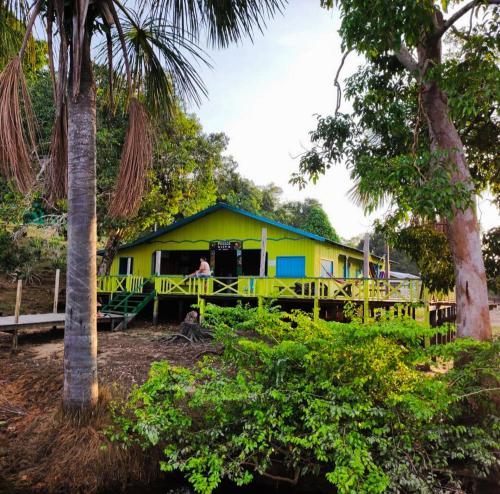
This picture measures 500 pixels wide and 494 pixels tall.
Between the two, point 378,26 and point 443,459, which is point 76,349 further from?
point 378,26

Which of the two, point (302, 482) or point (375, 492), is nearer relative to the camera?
point (375, 492)

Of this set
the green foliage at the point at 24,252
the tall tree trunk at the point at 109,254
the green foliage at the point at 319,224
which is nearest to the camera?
the green foliage at the point at 24,252

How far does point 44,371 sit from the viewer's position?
7926 millimetres

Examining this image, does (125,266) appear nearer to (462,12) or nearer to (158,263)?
(158,263)

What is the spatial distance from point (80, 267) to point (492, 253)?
7426 millimetres

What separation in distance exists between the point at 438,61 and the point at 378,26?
2.25 metres

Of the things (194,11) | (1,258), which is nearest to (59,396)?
(194,11)

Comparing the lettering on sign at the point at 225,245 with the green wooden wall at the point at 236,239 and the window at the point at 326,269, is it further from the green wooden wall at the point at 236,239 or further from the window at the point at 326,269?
the window at the point at 326,269

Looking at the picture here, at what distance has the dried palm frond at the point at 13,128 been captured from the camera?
447cm

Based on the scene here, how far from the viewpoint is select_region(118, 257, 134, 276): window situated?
19.4 m

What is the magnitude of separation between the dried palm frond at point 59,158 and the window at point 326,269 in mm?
11948

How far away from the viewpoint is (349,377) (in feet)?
15.5

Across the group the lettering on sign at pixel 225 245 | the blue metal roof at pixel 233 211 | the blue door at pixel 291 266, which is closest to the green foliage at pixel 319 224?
the blue metal roof at pixel 233 211

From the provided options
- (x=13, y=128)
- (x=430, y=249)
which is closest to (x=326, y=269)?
(x=430, y=249)
